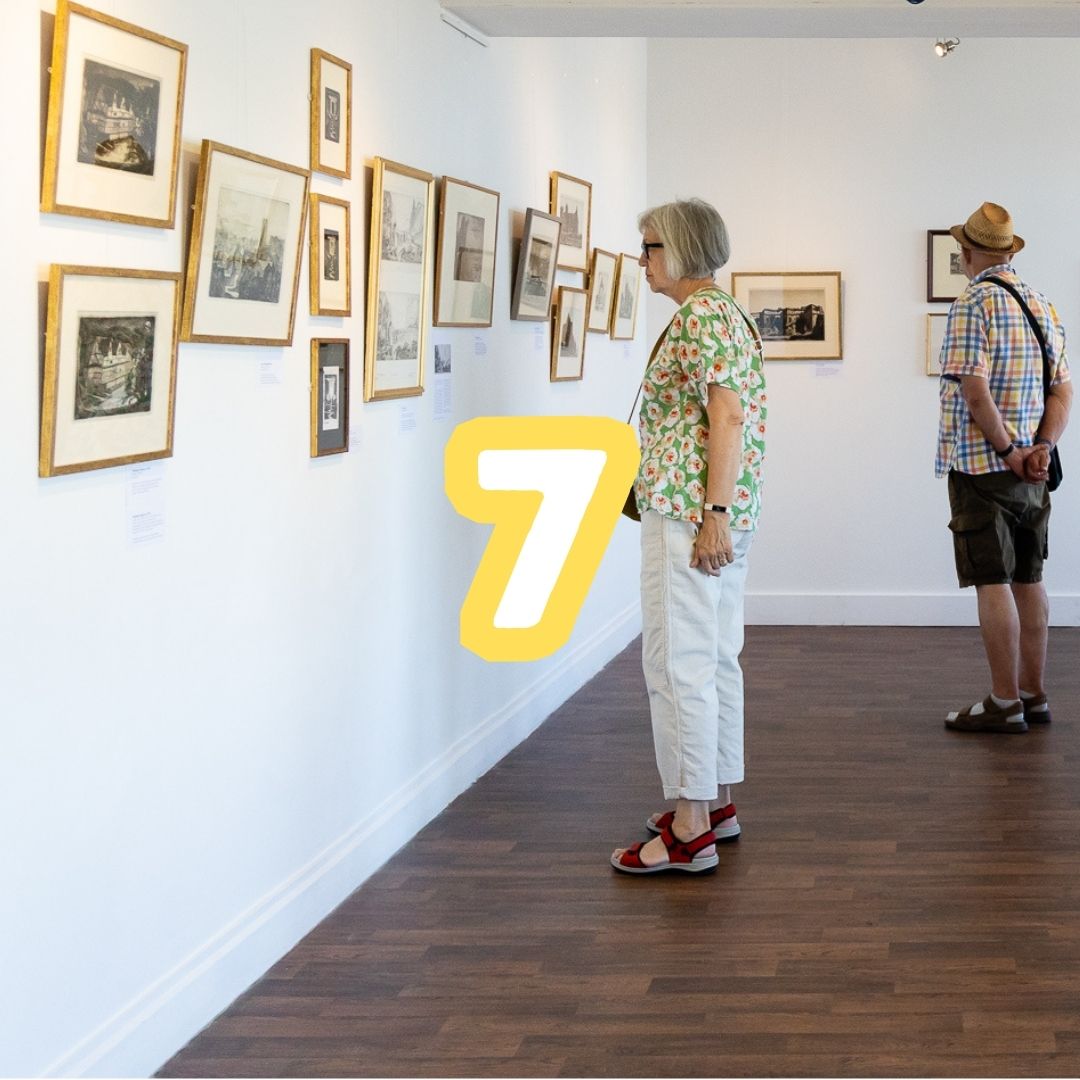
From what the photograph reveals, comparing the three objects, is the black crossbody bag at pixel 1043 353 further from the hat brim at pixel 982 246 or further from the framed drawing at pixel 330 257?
the framed drawing at pixel 330 257

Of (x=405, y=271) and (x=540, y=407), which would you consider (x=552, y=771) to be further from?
(x=405, y=271)

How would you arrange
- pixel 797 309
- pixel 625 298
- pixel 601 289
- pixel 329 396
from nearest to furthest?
pixel 329 396 → pixel 601 289 → pixel 625 298 → pixel 797 309

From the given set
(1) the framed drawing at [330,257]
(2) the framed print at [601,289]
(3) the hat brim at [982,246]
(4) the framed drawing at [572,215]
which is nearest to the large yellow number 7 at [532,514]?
(2) the framed print at [601,289]

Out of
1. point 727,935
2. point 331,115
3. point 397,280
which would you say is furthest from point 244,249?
point 727,935

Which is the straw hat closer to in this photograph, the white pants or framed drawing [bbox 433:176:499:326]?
framed drawing [bbox 433:176:499:326]

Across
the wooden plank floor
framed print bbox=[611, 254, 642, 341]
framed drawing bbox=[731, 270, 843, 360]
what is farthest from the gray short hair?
framed drawing bbox=[731, 270, 843, 360]

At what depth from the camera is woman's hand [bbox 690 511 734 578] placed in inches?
170

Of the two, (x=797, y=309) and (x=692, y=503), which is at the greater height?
(x=797, y=309)

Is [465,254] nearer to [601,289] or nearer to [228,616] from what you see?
[228,616]

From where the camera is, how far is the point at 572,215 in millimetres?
6793

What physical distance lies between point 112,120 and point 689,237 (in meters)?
1.95

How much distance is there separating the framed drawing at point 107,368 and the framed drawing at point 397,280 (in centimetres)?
123

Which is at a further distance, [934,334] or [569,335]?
[934,334]

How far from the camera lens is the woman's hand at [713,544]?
4328 mm
